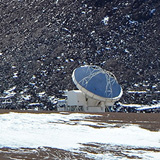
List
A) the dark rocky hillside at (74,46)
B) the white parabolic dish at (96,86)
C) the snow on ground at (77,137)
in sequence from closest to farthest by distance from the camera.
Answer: the snow on ground at (77,137), the white parabolic dish at (96,86), the dark rocky hillside at (74,46)

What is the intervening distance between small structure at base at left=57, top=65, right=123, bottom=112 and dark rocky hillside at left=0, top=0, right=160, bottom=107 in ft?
68.4

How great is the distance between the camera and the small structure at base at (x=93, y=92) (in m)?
35.5

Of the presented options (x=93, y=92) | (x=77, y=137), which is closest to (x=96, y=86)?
(x=93, y=92)

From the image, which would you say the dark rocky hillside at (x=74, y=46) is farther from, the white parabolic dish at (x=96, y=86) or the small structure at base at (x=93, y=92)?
the white parabolic dish at (x=96, y=86)

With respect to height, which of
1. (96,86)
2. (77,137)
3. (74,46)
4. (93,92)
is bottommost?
(77,137)

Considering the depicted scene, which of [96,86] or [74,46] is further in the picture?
[74,46]

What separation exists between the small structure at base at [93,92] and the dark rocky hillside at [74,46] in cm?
2085

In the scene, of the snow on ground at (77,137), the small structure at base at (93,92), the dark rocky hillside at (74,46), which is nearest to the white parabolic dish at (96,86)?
the small structure at base at (93,92)

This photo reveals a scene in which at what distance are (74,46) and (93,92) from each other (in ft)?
122

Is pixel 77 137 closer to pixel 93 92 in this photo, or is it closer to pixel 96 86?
pixel 93 92

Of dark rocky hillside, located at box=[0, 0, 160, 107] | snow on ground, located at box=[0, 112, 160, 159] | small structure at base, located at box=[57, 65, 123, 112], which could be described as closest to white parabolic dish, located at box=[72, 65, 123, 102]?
small structure at base, located at box=[57, 65, 123, 112]

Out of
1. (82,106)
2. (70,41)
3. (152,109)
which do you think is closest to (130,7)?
(70,41)

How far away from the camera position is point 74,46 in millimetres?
71875

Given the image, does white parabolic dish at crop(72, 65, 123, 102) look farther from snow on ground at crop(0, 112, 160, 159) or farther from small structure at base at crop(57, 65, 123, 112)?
snow on ground at crop(0, 112, 160, 159)
